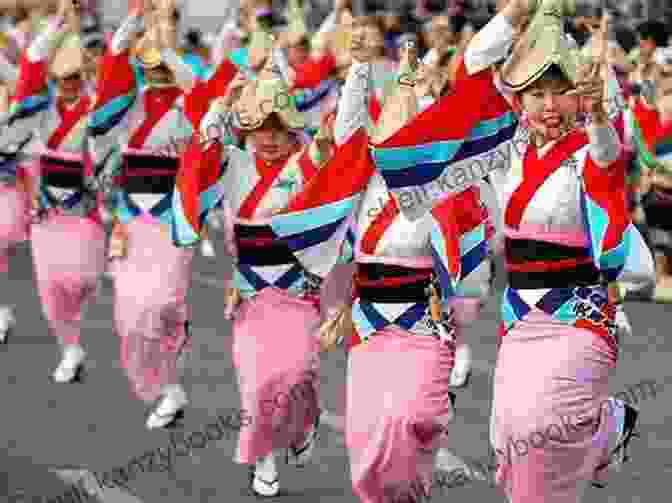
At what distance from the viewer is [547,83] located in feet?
22.6

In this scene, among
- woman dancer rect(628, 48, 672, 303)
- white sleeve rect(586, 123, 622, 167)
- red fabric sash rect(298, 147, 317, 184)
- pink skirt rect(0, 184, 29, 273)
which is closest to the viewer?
white sleeve rect(586, 123, 622, 167)

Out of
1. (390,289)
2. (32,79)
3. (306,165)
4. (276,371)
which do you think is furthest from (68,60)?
(390,289)

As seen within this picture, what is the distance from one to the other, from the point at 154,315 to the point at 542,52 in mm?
3934

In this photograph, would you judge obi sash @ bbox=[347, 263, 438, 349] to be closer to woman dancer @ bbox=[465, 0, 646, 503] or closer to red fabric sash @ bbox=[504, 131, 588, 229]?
woman dancer @ bbox=[465, 0, 646, 503]

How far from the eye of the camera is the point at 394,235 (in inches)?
296

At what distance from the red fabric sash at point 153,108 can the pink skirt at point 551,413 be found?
4.10 metres

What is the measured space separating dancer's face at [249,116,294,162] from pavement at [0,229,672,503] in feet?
2.56

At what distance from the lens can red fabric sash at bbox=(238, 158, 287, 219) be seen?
8852 millimetres

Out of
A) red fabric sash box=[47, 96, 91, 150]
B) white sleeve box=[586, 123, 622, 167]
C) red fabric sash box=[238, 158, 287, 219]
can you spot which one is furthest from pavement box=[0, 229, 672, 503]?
white sleeve box=[586, 123, 622, 167]

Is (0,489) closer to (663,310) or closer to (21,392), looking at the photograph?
(21,392)

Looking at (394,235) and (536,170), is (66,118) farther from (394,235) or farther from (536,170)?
(536,170)

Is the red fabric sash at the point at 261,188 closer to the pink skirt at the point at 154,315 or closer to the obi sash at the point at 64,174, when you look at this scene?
the pink skirt at the point at 154,315

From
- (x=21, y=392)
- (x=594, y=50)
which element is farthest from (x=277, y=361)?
(x=21, y=392)

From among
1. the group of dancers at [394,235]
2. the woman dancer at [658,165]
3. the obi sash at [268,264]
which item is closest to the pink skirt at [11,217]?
the group of dancers at [394,235]
